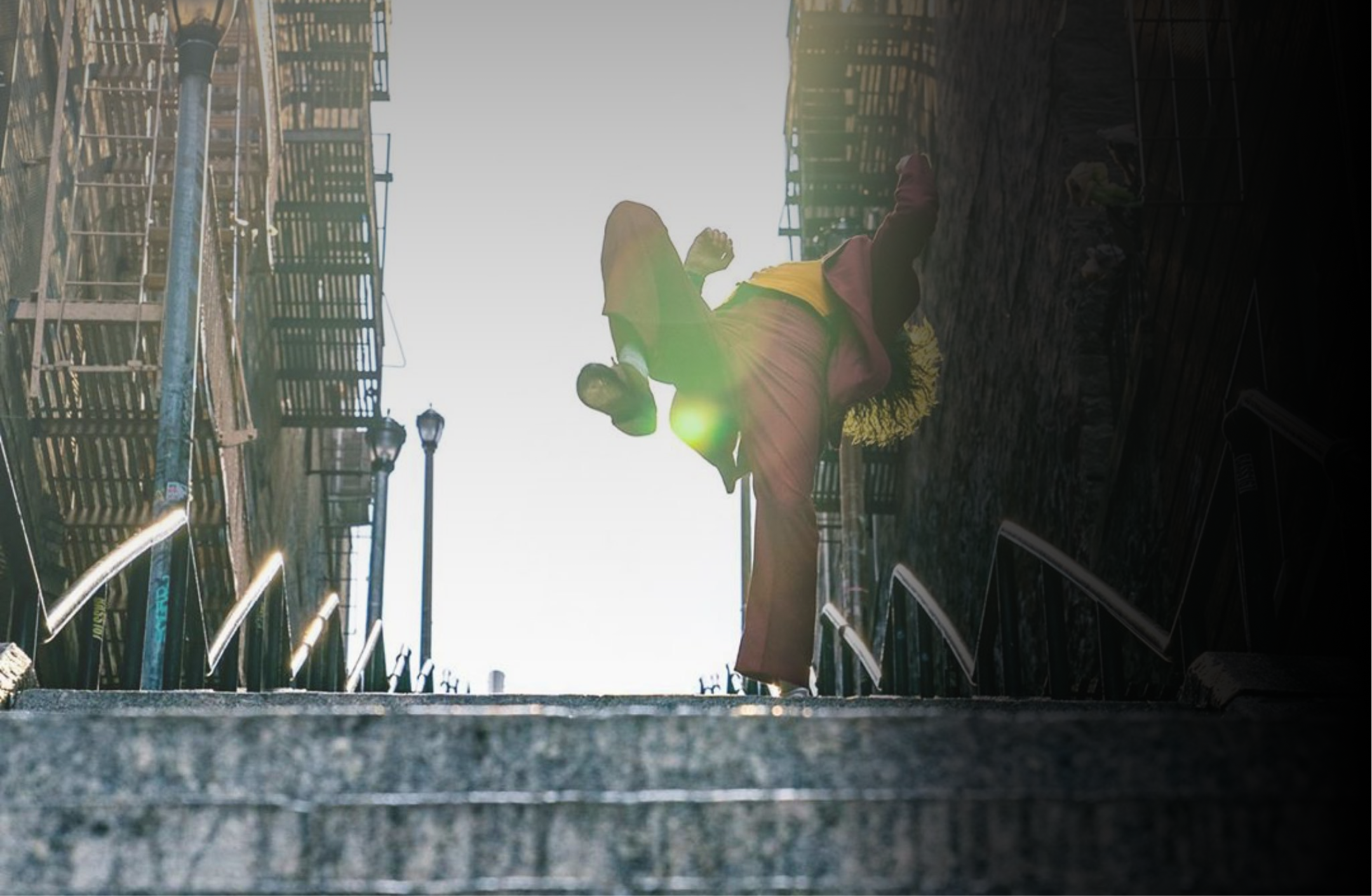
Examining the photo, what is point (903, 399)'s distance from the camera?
25.3ft

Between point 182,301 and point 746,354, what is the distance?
3232 mm

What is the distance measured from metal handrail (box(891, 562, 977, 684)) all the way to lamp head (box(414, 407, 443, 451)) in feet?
40.3

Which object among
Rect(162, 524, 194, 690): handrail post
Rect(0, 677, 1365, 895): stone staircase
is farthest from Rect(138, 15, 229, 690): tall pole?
Rect(0, 677, 1365, 895): stone staircase

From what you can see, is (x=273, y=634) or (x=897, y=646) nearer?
(x=273, y=634)

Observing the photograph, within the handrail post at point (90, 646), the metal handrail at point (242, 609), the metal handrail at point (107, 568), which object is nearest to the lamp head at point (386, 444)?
the metal handrail at point (242, 609)

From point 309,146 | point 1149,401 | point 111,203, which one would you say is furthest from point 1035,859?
point 309,146

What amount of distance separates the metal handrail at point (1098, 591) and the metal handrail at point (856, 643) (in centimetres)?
235

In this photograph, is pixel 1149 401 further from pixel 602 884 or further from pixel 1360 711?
pixel 602 884

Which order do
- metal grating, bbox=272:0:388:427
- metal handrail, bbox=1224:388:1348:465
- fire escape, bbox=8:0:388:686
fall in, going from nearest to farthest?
metal handrail, bbox=1224:388:1348:465 → fire escape, bbox=8:0:388:686 → metal grating, bbox=272:0:388:427

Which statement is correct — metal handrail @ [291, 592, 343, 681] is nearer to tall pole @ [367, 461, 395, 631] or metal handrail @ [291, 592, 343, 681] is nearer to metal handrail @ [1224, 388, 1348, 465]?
metal handrail @ [1224, 388, 1348, 465]

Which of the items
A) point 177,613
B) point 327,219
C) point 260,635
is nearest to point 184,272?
point 260,635

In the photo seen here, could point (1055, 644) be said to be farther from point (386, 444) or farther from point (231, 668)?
point (386, 444)

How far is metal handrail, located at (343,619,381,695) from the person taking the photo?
1088 cm

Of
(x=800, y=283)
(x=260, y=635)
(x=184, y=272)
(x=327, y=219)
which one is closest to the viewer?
(x=800, y=283)
